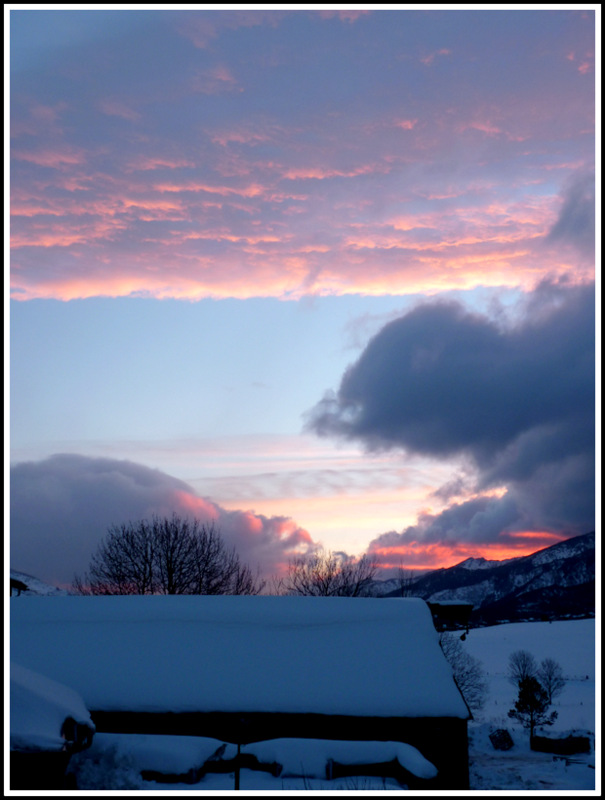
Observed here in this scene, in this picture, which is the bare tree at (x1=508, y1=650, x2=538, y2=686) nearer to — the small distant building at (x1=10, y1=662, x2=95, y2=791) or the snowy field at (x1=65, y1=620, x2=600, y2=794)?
the snowy field at (x1=65, y1=620, x2=600, y2=794)

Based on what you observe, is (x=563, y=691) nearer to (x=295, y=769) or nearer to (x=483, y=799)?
(x=295, y=769)

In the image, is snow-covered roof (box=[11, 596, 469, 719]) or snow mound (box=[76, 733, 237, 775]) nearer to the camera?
snow mound (box=[76, 733, 237, 775])

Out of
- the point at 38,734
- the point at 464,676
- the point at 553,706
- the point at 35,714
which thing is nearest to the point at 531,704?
the point at 464,676

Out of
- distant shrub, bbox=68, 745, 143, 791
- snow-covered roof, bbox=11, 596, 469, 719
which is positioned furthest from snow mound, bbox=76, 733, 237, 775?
snow-covered roof, bbox=11, 596, 469, 719

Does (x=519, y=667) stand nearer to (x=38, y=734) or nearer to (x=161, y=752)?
(x=161, y=752)

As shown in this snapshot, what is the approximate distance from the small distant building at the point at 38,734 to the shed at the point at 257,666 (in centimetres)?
639

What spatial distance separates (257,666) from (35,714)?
1183cm

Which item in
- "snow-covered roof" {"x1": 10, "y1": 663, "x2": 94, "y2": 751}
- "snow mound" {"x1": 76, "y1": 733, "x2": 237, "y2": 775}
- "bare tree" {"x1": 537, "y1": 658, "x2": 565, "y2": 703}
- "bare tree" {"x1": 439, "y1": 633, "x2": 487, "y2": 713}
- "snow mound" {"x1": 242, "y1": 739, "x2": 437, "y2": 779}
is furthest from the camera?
"bare tree" {"x1": 537, "y1": 658, "x2": 565, "y2": 703}

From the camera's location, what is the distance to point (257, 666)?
22312mm

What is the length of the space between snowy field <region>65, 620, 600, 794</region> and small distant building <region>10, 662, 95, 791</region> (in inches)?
88.4

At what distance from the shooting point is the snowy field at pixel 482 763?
14.5 metres

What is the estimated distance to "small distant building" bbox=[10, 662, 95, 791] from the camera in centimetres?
1092

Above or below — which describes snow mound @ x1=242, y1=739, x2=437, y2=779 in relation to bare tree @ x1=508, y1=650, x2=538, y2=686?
above

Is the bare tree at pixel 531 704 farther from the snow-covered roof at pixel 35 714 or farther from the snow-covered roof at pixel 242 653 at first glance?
the snow-covered roof at pixel 35 714
